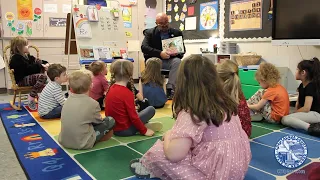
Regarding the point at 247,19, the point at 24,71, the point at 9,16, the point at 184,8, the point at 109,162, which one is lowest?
the point at 109,162

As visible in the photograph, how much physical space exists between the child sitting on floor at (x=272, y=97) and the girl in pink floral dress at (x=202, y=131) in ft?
4.97

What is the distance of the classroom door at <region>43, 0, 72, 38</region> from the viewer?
17.0 ft

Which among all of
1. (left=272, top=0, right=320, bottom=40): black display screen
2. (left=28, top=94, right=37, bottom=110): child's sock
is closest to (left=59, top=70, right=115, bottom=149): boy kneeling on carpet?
(left=28, top=94, right=37, bottom=110): child's sock

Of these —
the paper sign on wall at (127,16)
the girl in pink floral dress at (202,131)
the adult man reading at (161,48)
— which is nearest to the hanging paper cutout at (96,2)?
the paper sign on wall at (127,16)

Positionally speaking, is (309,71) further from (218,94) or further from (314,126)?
(218,94)

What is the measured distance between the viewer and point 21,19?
196 inches

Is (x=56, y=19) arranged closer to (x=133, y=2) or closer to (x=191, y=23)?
(x=133, y=2)

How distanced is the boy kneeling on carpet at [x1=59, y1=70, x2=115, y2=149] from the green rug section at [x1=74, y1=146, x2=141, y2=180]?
0.42 feet

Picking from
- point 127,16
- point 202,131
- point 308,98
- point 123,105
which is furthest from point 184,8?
point 202,131

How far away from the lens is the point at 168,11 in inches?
247

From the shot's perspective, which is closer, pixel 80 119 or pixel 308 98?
pixel 80 119

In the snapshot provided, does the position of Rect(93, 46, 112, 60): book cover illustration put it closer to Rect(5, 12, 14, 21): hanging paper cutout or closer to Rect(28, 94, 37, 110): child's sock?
Rect(28, 94, 37, 110): child's sock

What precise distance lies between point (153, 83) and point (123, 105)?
1.14 m

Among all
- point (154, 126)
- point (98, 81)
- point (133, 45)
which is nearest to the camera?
point (154, 126)
